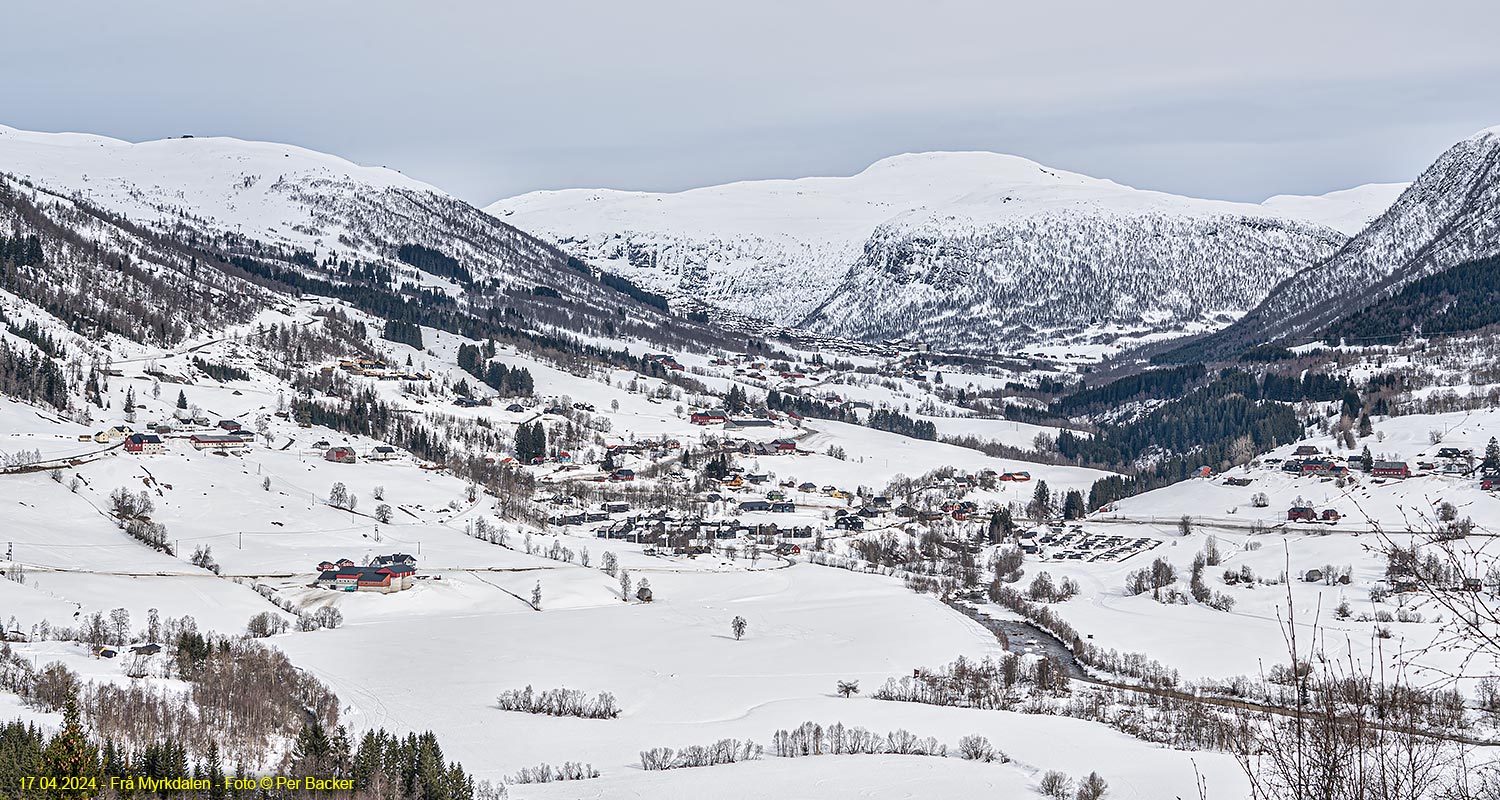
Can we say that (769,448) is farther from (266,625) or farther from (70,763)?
(70,763)

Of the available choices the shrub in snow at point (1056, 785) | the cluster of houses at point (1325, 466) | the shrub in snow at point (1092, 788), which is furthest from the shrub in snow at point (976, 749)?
the cluster of houses at point (1325, 466)

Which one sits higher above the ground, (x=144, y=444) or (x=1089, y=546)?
(x=144, y=444)

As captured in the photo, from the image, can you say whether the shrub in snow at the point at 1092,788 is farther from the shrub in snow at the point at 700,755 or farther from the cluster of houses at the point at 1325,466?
the cluster of houses at the point at 1325,466

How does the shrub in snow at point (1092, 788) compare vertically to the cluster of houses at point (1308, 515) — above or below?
above

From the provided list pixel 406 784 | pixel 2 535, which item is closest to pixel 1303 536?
pixel 406 784

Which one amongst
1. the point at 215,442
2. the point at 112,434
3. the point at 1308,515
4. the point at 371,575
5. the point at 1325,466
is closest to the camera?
the point at 371,575

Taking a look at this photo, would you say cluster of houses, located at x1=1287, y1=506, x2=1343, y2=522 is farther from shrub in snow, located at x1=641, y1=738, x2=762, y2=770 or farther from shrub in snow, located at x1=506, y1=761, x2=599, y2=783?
shrub in snow, located at x1=506, y1=761, x2=599, y2=783

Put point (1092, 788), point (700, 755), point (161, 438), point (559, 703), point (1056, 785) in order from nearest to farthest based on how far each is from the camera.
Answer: point (1092, 788) → point (1056, 785) → point (700, 755) → point (559, 703) → point (161, 438)

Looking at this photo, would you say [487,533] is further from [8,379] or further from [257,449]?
[8,379]

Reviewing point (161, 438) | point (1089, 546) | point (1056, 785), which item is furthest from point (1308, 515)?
point (161, 438)
